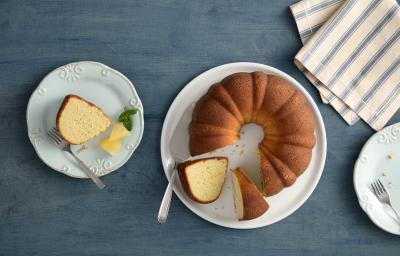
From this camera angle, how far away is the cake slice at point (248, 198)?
2.12 m

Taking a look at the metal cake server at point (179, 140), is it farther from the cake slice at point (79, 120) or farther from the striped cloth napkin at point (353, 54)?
the striped cloth napkin at point (353, 54)

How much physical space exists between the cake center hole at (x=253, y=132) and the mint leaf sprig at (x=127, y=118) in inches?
19.7

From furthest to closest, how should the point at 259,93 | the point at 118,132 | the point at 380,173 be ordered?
1. the point at 380,173
2. the point at 118,132
3. the point at 259,93

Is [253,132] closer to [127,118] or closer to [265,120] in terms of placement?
[265,120]

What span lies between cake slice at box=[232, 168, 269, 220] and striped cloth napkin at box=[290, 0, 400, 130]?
0.54 metres

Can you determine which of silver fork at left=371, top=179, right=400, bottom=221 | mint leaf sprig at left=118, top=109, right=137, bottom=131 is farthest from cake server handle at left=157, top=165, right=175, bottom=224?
silver fork at left=371, top=179, right=400, bottom=221

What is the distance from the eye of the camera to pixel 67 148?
2.20m

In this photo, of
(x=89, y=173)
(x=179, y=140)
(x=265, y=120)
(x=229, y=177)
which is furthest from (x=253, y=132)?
(x=89, y=173)

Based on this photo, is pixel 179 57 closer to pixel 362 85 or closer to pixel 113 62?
pixel 113 62

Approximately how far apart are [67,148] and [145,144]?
13.7 inches

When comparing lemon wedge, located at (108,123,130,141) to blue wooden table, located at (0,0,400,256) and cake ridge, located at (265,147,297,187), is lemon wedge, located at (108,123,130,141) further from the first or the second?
cake ridge, located at (265,147,297,187)

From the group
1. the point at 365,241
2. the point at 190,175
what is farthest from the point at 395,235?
the point at 190,175

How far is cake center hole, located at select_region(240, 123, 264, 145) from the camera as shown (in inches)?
88.4

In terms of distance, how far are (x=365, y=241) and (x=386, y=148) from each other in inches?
18.0
